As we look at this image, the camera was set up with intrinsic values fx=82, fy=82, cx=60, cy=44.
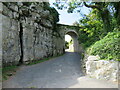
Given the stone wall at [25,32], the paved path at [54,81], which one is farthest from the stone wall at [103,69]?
the stone wall at [25,32]

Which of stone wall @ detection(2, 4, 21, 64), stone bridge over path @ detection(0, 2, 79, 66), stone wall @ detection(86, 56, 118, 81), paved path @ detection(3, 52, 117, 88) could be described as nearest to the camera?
paved path @ detection(3, 52, 117, 88)

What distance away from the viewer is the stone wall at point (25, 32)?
6.02 metres

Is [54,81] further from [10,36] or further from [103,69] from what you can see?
[10,36]

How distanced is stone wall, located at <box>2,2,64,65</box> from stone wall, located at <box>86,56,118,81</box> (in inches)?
220

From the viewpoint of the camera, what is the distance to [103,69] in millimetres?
4004

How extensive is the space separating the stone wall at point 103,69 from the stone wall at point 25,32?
558cm

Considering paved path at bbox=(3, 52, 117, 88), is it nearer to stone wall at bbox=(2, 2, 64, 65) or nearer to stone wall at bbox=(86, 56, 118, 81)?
stone wall at bbox=(86, 56, 118, 81)

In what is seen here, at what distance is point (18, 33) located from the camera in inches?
277

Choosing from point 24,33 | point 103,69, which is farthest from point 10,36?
point 103,69

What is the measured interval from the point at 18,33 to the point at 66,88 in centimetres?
599

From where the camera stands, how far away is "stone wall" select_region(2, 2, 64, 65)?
19.7ft

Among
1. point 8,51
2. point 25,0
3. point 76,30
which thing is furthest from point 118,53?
point 76,30

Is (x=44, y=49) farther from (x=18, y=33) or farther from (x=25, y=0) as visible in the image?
(x=25, y=0)

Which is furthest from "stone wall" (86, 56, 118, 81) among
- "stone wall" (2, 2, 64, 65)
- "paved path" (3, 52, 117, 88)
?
"stone wall" (2, 2, 64, 65)
